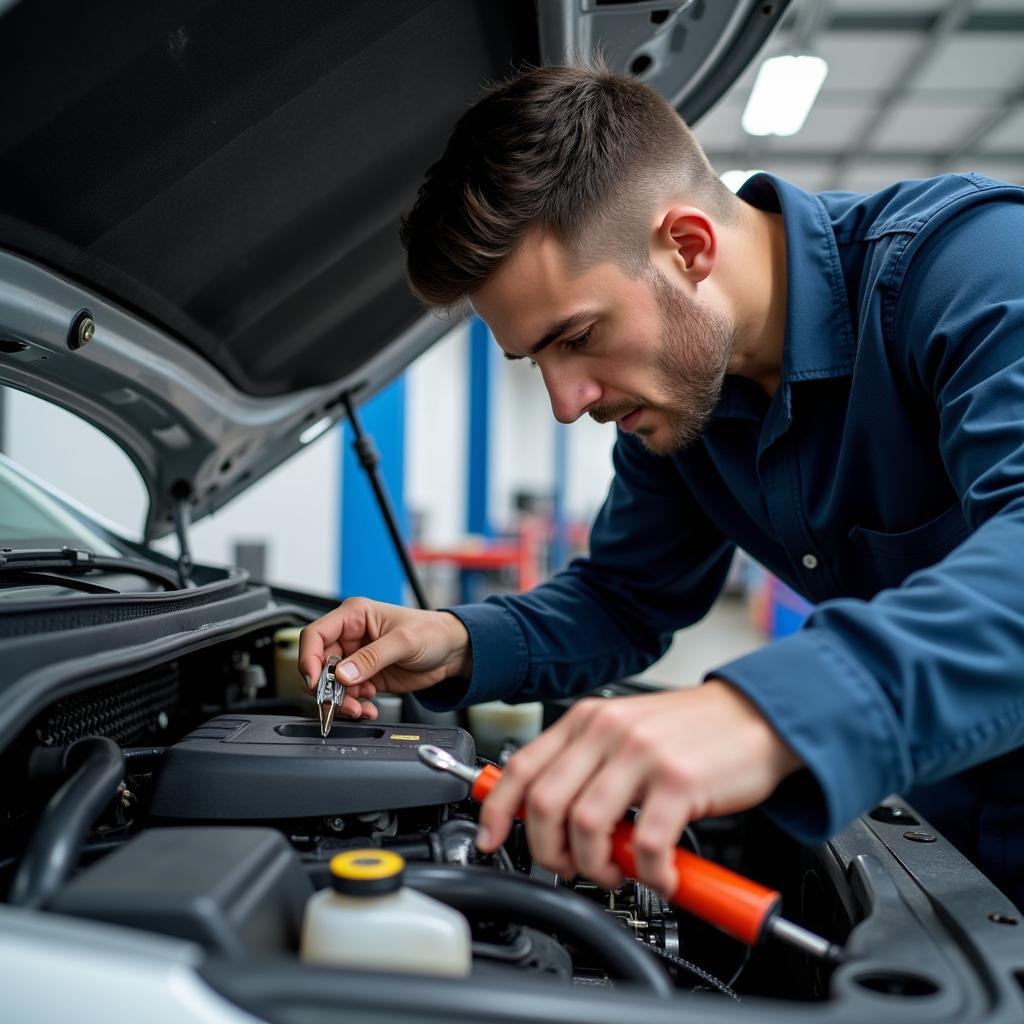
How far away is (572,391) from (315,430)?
0.81 meters

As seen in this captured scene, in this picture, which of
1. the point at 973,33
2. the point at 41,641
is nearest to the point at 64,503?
the point at 41,641

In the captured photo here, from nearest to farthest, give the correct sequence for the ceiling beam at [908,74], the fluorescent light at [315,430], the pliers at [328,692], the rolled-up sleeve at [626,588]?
the pliers at [328,692] < the rolled-up sleeve at [626,588] < the fluorescent light at [315,430] < the ceiling beam at [908,74]

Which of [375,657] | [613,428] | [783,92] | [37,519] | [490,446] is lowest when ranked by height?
[375,657]

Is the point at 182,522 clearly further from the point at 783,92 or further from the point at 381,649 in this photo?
the point at 783,92

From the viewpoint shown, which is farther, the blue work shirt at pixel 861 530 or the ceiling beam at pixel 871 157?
the ceiling beam at pixel 871 157

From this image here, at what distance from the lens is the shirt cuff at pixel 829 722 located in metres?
0.57

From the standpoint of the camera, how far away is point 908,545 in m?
1.01

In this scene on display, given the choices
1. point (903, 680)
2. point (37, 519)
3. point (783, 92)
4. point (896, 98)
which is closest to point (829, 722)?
point (903, 680)

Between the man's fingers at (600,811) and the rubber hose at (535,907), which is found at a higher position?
the man's fingers at (600,811)

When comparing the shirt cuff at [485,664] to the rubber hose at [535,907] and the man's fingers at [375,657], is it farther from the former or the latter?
the rubber hose at [535,907]

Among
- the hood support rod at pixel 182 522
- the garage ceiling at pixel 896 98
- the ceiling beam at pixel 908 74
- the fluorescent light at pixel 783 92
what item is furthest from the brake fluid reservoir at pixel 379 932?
the ceiling beam at pixel 908 74

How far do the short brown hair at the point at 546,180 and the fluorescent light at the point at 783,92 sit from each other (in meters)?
3.13

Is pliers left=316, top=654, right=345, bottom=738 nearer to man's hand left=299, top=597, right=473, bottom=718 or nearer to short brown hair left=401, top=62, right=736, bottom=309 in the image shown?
man's hand left=299, top=597, right=473, bottom=718

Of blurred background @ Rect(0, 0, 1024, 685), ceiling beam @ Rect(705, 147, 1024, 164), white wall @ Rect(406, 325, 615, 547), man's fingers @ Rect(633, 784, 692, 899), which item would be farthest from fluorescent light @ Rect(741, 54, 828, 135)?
man's fingers @ Rect(633, 784, 692, 899)
